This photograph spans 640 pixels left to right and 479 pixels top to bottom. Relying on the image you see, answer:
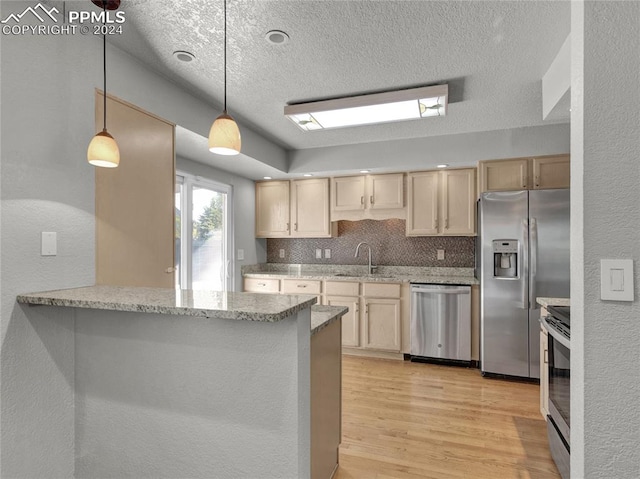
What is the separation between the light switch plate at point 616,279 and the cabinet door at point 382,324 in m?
3.02

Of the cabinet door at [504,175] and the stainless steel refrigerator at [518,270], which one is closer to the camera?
the stainless steel refrigerator at [518,270]

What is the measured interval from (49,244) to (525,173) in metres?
3.93

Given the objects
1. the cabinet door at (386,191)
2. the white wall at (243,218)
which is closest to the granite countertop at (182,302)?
the white wall at (243,218)

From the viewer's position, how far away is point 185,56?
223 cm

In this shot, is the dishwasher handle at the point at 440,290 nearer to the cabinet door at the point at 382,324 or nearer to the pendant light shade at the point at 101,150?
the cabinet door at the point at 382,324

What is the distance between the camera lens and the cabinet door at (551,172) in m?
3.44

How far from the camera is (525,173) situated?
3.55m

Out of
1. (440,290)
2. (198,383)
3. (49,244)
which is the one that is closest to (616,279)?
(198,383)

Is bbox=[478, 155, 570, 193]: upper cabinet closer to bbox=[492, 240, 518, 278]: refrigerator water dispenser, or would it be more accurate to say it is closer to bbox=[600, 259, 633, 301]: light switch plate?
bbox=[492, 240, 518, 278]: refrigerator water dispenser

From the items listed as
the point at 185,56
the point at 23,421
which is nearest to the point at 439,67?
the point at 185,56

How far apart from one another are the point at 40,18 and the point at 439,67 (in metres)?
2.29

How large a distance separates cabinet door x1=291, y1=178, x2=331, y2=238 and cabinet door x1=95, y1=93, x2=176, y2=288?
2.27 meters

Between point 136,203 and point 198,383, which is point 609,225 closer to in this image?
point 198,383

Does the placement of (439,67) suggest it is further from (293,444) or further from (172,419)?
(172,419)
